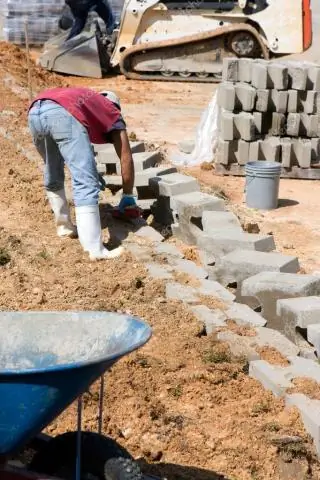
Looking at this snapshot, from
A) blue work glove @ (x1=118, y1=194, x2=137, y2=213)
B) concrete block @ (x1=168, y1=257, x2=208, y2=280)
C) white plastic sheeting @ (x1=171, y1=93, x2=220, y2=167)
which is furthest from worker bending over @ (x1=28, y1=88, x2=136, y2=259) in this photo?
white plastic sheeting @ (x1=171, y1=93, x2=220, y2=167)

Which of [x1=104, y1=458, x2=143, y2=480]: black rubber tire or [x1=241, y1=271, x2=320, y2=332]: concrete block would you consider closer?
[x1=104, y1=458, x2=143, y2=480]: black rubber tire

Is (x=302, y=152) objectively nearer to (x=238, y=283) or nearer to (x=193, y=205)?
(x=193, y=205)

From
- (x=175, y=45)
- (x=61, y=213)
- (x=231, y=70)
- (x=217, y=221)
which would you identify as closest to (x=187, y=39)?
(x=175, y=45)

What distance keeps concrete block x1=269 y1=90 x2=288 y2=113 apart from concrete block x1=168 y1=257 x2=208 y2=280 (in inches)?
163

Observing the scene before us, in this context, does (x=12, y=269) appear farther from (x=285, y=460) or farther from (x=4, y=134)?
(x=4, y=134)

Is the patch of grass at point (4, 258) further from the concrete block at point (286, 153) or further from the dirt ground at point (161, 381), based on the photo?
the concrete block at point (286, 153)

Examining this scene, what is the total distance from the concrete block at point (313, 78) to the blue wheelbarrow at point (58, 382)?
7.16m

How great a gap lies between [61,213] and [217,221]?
4.03 ft

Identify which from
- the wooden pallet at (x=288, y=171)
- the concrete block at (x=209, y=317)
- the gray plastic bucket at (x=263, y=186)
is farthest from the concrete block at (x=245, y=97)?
the concrete block at (x=209, y=317)

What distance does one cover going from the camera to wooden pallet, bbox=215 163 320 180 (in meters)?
10.4

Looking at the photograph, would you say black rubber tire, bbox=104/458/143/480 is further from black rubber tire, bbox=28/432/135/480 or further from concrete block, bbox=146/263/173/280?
concrete block, bbox=146/263/173/280

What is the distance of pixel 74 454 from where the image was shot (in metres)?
3.35

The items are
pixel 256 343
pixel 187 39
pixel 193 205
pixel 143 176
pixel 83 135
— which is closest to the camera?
pixel 256 343

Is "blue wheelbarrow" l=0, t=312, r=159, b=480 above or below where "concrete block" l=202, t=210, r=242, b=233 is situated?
above
